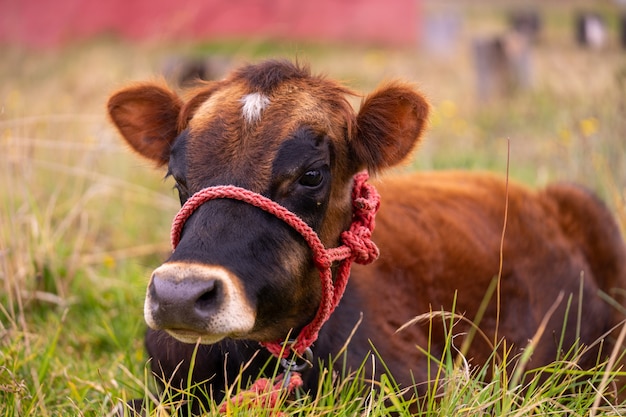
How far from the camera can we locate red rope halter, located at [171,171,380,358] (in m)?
2.77

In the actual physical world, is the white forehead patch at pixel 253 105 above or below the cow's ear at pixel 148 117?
above

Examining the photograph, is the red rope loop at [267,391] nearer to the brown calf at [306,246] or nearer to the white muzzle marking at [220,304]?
the brown calf at [306,246]

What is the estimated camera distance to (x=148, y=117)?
142 inches

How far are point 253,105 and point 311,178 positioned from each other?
0.37m

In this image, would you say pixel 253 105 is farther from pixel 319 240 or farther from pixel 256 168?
pixel 319 240

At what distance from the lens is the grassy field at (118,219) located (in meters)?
3.01

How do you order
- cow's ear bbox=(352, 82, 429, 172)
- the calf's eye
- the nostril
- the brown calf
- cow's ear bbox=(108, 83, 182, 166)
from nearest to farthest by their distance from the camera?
the nostril, the brown calf, the calf's eye, cow's ear bbox=(352, 82, 429, 172), cow's ear bbox=(108, 83, 182, 166)

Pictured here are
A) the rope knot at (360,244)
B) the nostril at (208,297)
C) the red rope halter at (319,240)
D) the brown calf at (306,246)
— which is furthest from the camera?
the rope knot at (360,244)

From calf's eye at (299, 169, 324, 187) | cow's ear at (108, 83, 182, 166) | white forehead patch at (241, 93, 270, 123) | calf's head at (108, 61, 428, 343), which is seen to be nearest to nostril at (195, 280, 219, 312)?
calf's head at (108, 61, 428, 343)

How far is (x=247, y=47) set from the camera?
15.1 metres

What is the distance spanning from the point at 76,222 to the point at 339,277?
126 inches

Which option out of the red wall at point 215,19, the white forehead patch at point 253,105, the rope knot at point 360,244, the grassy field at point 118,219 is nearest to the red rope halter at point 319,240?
the rope knot at point 360,244

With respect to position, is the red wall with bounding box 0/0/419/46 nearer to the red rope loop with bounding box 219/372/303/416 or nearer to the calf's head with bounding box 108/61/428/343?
the calf's head with bounding box 108/61/428/343

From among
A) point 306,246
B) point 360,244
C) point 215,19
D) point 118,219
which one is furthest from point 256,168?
point 215,19
